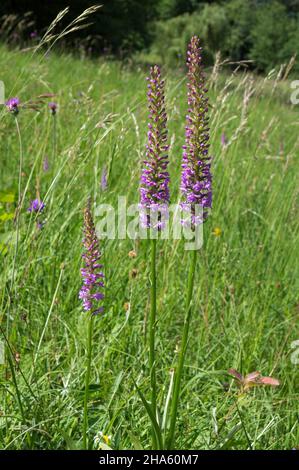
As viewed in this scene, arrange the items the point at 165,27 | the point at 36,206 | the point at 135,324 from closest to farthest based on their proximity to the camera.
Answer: the point at 135,324 < the point at 36,206 < the point at 165,27

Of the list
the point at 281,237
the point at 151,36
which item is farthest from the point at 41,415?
the point at 151,36

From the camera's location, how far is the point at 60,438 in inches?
58.8

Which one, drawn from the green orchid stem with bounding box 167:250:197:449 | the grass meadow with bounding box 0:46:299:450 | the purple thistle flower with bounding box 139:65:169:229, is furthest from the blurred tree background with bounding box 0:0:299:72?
the green orchid stem with bounding box 167:250:197:449

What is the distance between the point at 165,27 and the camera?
29.3m

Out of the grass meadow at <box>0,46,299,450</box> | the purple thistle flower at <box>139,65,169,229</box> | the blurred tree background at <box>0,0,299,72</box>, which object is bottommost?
the blurred tree background at <box>0,0,299,72</box>

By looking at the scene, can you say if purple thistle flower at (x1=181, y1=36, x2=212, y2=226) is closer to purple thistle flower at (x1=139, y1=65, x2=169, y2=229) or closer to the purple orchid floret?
purple thistle flower at (x1=139, y1=65, x2=169, y2=229)

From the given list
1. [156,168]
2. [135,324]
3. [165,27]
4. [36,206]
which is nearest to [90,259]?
[156,168]

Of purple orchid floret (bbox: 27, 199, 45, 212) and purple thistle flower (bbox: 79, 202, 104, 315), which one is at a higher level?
purple thistle flower (bbox: 79, 202, 104, 315)

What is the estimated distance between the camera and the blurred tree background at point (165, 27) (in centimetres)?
1745

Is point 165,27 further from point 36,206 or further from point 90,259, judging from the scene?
point 90,259

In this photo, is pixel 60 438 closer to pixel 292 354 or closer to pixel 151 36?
pixel 292 354

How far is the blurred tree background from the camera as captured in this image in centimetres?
1745

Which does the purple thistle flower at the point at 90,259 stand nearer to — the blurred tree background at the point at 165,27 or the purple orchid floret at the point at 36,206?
the purple orchid floret at the point at 36,206
